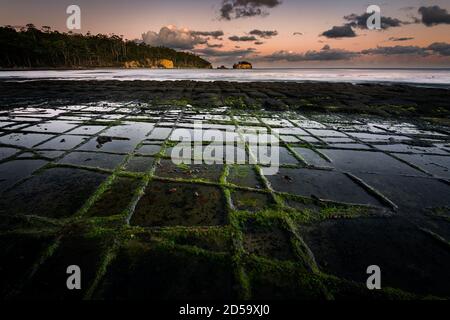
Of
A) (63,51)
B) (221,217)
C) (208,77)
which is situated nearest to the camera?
(221,217)

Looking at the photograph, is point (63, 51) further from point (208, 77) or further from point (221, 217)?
point (221, 217)

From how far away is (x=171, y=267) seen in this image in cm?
268

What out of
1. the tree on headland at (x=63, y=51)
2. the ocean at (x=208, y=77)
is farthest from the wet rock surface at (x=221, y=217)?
the tree on headland at (x=63, y=51)

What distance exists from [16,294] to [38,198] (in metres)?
1.98

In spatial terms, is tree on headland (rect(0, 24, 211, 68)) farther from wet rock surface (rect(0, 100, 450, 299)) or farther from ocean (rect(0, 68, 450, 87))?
wet rock surface (rect(0, 100, 450, 299))

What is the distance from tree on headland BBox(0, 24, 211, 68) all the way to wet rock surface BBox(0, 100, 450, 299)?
10357 centimetres

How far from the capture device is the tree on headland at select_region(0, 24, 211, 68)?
8459 cm

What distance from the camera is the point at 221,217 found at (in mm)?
3562

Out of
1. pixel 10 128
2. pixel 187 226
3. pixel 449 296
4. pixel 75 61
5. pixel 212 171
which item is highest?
pixel 75 61

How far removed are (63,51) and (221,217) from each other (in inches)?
4568

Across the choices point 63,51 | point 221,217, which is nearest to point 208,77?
point 221,217

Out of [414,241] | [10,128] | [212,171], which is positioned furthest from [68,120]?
[414,241]

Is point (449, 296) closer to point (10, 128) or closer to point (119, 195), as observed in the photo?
point (119, 195)
